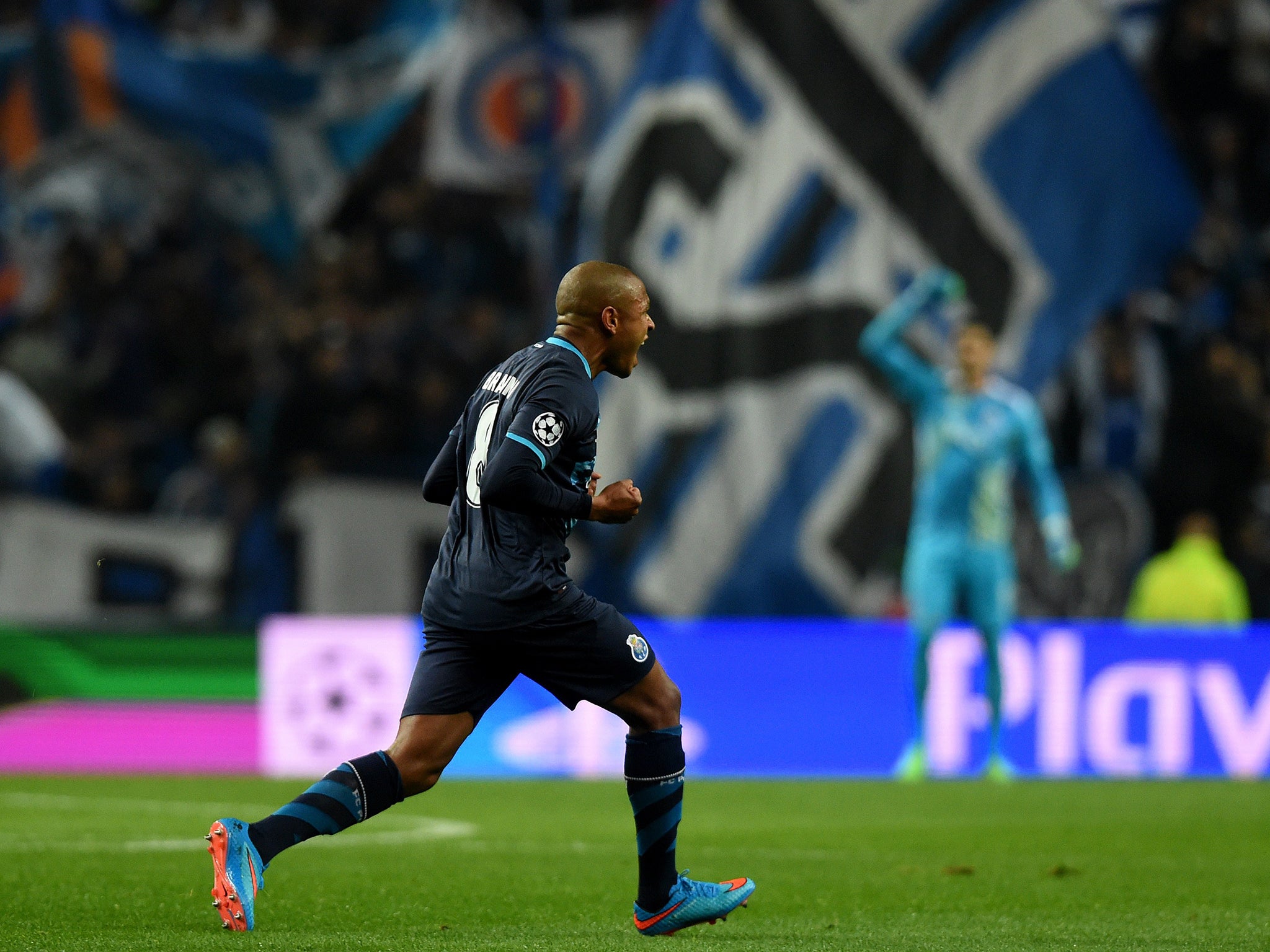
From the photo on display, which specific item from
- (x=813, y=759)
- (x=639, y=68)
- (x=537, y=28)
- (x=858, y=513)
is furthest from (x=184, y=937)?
(x=537, y=28)

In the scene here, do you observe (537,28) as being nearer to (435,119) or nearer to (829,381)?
(435,119)

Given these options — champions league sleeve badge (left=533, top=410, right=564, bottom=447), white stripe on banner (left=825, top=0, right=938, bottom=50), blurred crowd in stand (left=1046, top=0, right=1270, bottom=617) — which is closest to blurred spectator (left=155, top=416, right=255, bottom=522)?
white stripe on banner (left=825, top=0, right=938, bottom=50)

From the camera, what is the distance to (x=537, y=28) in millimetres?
17078

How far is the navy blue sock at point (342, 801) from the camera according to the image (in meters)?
4.51

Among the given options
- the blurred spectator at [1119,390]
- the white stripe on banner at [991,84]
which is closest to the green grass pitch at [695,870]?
the blurred spectator at [1119,390]

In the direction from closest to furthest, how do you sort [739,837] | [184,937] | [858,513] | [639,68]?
[184,937]
[739,837]
[858,513]
[639,68]

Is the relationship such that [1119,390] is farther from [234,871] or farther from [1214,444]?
[234,871]

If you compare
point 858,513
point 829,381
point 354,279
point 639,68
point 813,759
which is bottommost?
point 813,759

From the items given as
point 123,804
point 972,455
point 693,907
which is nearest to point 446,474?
point 693,907

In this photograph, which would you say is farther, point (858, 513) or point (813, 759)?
point (858, 513)

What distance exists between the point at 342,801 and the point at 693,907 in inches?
33.8

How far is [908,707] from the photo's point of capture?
37.8ft

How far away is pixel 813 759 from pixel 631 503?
7.33 m

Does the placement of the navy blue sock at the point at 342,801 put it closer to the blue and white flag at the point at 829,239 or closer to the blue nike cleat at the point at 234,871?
the blue nike cleat at the point at 234,871
